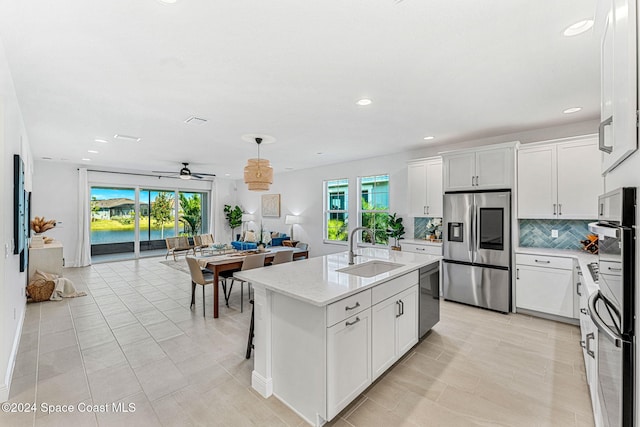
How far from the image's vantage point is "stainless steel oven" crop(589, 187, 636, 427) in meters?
0.92

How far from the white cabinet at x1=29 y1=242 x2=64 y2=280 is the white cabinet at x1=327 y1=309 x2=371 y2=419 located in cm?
559

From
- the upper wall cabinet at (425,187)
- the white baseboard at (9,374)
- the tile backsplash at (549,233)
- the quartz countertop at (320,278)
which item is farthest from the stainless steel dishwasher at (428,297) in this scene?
the white baseboard at (9,374)

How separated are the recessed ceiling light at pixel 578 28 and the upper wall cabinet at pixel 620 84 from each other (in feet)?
1.95

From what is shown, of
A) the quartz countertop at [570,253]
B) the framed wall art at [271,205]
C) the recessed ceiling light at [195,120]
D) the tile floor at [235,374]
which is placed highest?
the recessed ceiling light at [195,120]

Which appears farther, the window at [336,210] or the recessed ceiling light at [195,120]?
the window at [336,210]

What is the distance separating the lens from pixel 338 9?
1684mm

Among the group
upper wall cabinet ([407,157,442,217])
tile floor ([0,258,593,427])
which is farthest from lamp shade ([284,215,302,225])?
tile floor ([0,258,593,427])

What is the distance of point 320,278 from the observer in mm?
2285

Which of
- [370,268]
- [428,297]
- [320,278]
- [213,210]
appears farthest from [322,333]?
[213,210]

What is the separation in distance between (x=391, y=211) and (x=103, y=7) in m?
5.14

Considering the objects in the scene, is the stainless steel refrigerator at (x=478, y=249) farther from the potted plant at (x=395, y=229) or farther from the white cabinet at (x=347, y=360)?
the white cabinet at (x=347, y=360)

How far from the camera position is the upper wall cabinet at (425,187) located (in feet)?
15.7

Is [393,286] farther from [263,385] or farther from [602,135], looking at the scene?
[602,135]

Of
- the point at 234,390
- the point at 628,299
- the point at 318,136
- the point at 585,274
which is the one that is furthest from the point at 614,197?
the point at 318,136
